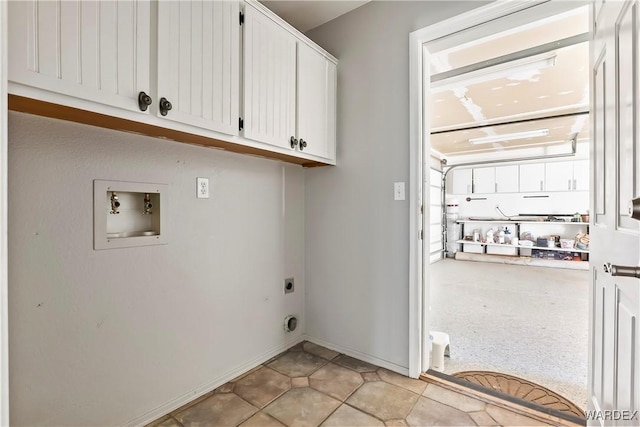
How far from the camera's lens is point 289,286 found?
235cm

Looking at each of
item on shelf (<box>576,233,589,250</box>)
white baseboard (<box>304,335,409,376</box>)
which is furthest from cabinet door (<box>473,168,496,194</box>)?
white baseboard (<box>304,335,409,376</box>)

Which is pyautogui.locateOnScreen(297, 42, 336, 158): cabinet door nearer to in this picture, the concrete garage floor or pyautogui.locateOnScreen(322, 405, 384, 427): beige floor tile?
pyautogui.locateOnScreen(322, 405, 384, 427): beige floor tile

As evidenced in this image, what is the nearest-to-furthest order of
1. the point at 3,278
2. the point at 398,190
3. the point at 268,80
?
the point at 3,278
the point at 268,80
the point at 398,190

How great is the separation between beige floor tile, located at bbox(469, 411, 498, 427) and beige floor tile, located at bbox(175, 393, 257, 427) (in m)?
1.13

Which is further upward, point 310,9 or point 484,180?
point 310,9

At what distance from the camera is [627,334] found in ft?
2.89

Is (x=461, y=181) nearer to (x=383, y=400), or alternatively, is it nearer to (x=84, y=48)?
(x=383, y=400)

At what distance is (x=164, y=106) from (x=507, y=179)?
790 centimetres

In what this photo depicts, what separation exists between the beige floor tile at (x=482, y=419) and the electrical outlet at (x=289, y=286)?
1.35 meters

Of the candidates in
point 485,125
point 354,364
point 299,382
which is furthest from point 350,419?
point 485,125

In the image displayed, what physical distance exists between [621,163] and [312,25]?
217cm

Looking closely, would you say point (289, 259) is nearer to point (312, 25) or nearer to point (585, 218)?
point (312, 25)

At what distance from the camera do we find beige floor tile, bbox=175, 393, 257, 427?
153 cm

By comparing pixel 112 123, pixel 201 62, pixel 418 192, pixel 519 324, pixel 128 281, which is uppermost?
pixel 201 62
